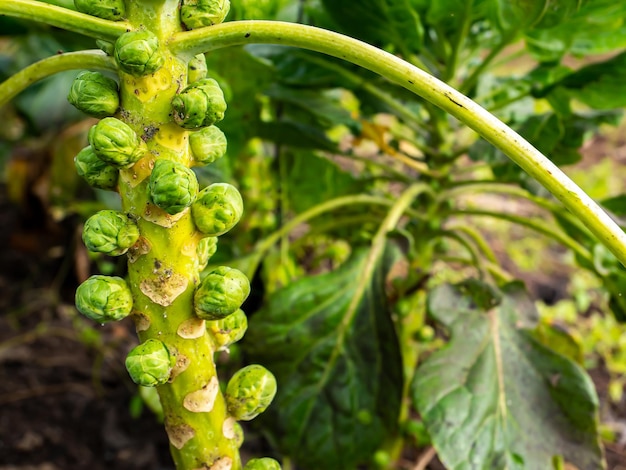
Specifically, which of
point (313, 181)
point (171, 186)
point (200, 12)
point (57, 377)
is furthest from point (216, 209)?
point (57, 377)

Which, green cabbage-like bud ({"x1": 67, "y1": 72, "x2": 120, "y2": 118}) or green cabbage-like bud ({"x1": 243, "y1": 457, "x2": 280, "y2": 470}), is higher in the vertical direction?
green cabbage-like bud ({"x1": 67, "y1": 72, "x2": 120, "y2": 118})

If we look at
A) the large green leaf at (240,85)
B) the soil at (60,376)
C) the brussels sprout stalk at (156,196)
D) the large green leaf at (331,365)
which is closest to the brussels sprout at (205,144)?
the brussels sprout stalk at (156,196)

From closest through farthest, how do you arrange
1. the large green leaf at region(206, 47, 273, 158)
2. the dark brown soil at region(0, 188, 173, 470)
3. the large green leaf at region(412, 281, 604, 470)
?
the large green leaf at region(412, 281, 604, 470)
the large green leaf at region(206, 47, 273, 158)
the dark brown soil at region(0, 188, 173, 470)

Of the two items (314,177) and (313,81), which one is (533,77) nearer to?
(313,81)

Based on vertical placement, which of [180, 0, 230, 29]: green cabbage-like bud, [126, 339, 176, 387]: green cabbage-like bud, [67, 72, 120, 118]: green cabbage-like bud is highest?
[180, 0, 230, 29]: green cabbage-like bud

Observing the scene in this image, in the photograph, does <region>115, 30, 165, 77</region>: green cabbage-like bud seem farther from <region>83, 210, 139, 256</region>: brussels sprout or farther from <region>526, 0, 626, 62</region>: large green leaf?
<region>526, 0, 626, 62</region>: large green leaf

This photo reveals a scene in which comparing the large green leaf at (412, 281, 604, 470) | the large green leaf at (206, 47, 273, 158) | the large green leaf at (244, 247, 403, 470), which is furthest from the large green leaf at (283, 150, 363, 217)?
the large green leaf at (412, 281, 604, 470)
